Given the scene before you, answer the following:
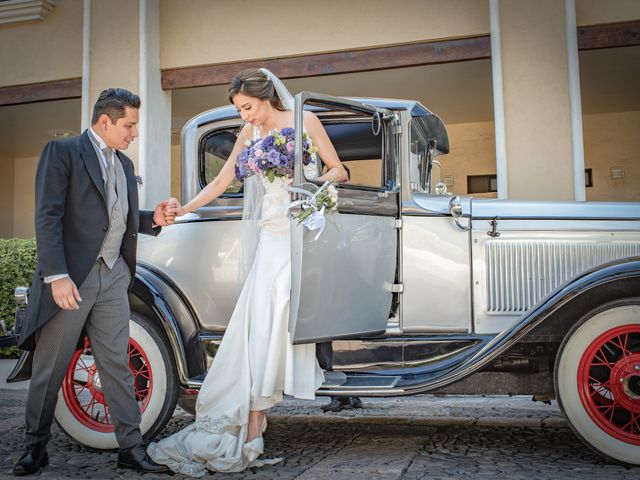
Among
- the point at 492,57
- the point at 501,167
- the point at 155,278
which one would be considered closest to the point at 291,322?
the point at 155,278

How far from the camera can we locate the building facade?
7086 millimetres

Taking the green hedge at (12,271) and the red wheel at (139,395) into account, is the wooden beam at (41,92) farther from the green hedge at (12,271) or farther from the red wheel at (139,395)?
the red wheel at (139,395)

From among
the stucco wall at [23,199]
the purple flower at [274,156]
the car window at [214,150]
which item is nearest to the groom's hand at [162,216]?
the car window at [214,150]

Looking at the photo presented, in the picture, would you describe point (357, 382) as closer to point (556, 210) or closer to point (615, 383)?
point (615, 383)

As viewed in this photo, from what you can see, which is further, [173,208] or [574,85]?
[574,85]

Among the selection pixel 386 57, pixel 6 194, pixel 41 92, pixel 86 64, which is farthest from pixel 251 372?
pixel 6 194

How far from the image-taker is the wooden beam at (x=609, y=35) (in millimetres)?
6953

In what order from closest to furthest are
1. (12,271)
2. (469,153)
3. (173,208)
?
(173,208)
(12,271)
(469,153)

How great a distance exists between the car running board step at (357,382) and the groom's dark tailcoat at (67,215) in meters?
1.31

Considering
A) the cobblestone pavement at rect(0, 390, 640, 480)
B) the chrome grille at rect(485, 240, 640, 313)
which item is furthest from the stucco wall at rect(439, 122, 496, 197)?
the chrome grille at rect(485, 240, 640, 313)

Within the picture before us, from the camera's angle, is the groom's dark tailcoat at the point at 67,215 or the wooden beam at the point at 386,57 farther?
the wooden beam at the point at 386,57

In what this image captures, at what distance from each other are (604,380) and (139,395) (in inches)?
95.2

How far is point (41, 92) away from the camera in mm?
9219

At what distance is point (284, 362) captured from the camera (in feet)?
11.1
